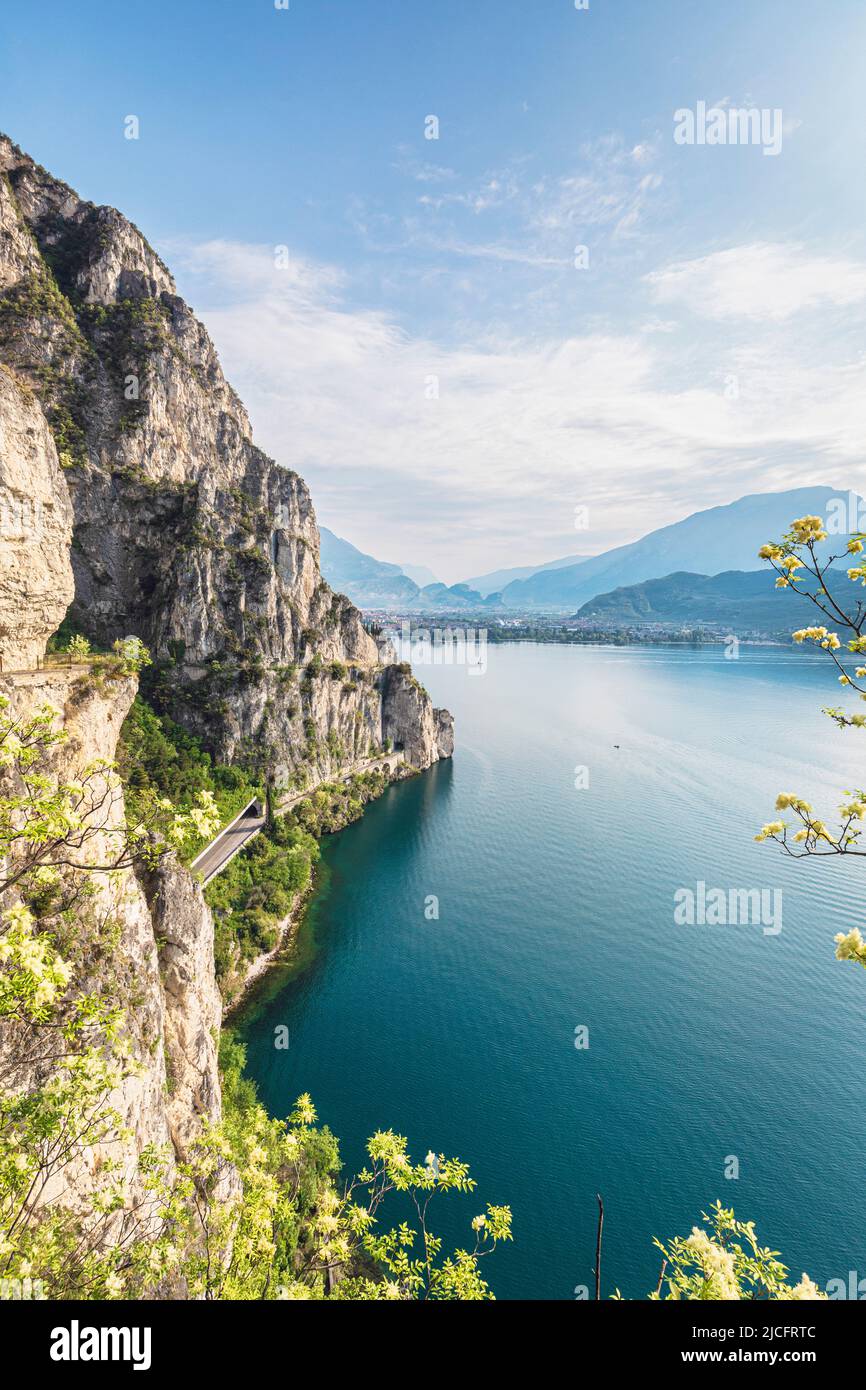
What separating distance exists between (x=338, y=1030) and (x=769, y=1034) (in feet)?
73.7

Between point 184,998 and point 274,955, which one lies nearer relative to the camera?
point 184,998

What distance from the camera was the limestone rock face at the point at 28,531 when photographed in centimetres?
1451

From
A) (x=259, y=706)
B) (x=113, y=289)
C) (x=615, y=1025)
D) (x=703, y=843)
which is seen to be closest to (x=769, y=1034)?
(x=615, y=1025)

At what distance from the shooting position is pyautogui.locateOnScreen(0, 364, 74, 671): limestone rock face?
14.5m

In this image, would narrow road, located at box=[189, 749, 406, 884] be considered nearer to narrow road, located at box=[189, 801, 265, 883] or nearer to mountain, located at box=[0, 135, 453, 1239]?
narrow road, located at box=[189, 801, 265, 883]

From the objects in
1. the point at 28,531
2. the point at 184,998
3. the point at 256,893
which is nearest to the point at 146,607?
the point at 256,893

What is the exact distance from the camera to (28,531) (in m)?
15.1

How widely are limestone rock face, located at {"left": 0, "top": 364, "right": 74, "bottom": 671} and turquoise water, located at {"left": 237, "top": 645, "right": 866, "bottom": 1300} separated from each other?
73.5ft

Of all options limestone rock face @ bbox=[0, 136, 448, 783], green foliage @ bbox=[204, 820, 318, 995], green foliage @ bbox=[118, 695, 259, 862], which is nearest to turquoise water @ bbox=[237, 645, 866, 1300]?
green foliage @ bbox=[204, 820, 318, 995]

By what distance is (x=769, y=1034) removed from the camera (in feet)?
93.9

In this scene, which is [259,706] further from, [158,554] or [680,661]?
[680,661]

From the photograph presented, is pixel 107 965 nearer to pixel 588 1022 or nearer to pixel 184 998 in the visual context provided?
pixel 184 998

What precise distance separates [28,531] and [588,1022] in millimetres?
32478
